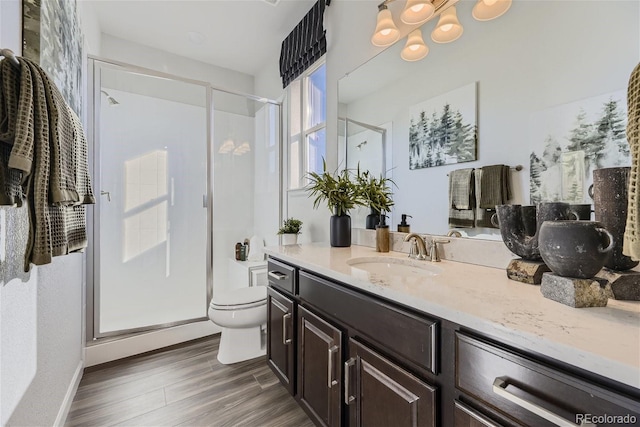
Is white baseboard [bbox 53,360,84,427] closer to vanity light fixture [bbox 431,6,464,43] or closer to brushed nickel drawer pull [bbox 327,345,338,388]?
brushed nickel drawer pull [bbox 327,345,338,388]

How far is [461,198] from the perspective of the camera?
4.16 feet

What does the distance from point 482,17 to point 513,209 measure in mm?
876

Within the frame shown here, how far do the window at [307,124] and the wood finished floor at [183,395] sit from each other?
1570mm

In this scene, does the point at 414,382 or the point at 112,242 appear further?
the point at 112,242

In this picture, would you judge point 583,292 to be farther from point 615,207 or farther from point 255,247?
point 255,247

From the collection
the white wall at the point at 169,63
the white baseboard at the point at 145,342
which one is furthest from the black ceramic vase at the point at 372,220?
the white wall at the point at 169,63

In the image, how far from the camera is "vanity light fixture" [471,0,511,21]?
3.67 feet

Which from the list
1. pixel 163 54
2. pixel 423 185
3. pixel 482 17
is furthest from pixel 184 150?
pixel 482 17

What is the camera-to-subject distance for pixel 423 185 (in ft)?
4.72

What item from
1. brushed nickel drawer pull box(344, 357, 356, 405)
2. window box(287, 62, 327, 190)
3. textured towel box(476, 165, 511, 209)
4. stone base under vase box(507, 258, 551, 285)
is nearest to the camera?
stone base under vase box(507, 258, 551, 285)

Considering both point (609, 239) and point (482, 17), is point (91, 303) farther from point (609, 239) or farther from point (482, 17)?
point (482, 17)

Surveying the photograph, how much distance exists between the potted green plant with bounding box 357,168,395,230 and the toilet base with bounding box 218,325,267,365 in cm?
123

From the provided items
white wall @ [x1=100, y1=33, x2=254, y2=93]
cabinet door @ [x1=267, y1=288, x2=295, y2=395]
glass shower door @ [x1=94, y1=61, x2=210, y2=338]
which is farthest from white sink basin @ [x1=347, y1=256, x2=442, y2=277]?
white wall @ [x1=100, y1=33, x2=254, y2=93]

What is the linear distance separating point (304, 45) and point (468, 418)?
2.51m
